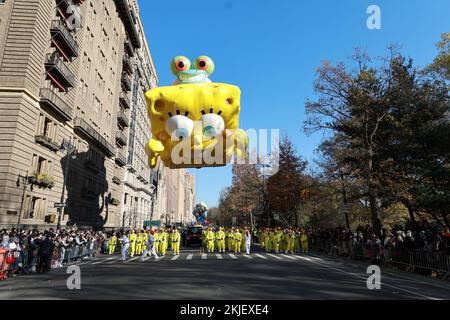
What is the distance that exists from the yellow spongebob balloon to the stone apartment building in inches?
601

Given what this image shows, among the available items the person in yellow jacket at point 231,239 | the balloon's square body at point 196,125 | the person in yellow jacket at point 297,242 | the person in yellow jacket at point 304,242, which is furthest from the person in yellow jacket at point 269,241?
the balloon's square body at point 196,125

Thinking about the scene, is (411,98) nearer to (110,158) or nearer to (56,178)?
(56,178)

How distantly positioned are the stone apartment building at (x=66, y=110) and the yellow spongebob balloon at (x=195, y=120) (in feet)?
50.1

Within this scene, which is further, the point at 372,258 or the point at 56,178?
the point at 56,178

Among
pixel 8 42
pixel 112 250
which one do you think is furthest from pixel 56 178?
pixel 8 42

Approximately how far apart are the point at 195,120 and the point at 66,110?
22415mm

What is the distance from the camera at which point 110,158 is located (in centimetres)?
4766

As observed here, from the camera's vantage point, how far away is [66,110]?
30.3 m

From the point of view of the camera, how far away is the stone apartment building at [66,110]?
23.6 meters

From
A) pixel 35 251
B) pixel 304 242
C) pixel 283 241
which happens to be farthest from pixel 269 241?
pixel 35 251

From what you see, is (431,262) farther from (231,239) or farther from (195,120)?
(231,239)

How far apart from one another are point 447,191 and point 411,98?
770 cm

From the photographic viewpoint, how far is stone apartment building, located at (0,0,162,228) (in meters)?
23.6

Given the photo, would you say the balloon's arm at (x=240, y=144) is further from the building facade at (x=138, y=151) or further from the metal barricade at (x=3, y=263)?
the building facade at (x=138, y=151)
